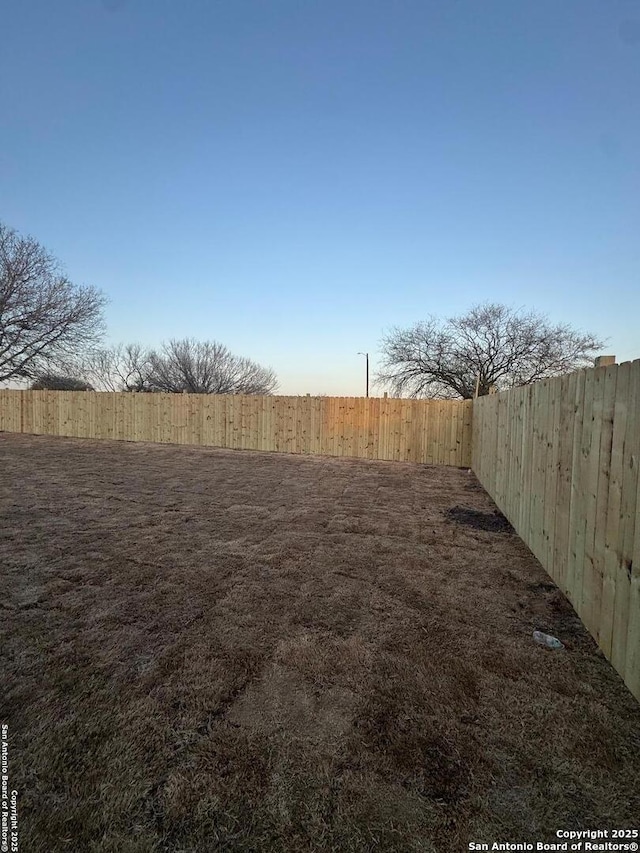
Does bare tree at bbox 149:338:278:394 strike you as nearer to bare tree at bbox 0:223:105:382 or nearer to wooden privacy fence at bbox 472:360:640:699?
bare tree at bbox 0:223:105:382

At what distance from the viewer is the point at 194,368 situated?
27.3 meters

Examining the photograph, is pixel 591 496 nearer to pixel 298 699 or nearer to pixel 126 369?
pixel 298 699

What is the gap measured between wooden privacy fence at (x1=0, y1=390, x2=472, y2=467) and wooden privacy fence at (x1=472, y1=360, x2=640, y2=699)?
6020 millimetres

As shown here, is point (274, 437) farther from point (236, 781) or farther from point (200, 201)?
point (236, 781)

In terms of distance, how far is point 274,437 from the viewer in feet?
36.4

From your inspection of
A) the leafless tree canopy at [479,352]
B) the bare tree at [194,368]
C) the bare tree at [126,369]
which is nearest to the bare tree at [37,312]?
the bare tree at [194,368]

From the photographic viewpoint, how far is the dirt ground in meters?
1.07

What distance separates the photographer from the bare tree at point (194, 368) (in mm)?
27141

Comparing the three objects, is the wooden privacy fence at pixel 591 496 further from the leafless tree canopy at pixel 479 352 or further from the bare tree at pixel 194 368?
the bare tree at pixel 194 368

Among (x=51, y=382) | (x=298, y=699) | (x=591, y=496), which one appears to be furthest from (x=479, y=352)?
(x=51, y=382)

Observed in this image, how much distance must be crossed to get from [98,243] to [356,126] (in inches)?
309

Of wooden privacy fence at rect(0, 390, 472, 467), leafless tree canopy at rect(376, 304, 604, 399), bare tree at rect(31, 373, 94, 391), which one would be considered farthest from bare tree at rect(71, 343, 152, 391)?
leafless tree canopy at rect(376, 304, 604, 399)

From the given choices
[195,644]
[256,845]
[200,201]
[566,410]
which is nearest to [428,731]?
[256,845]

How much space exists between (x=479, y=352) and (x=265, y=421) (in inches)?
406
